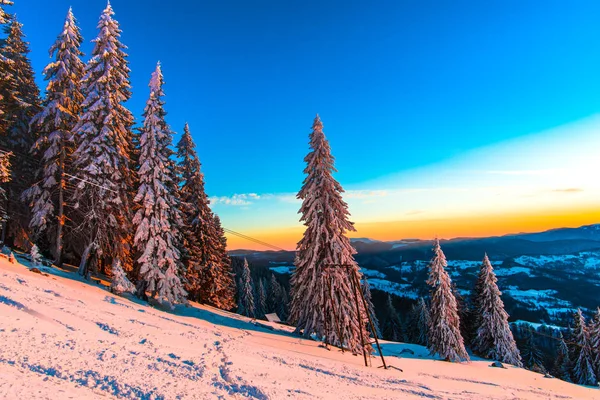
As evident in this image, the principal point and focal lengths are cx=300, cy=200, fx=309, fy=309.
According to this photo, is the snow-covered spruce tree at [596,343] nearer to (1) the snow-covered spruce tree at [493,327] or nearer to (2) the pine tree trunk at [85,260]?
(1) the snow-covered spruce tree at [493,327]

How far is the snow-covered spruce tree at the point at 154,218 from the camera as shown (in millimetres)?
21672

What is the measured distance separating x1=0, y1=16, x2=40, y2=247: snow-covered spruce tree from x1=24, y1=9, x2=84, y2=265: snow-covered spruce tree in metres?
4.35

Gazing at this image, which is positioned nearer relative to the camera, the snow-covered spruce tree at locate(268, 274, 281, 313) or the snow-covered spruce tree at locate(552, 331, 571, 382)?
the snow-covered spruce tree at locate(552, 331, 571, 382)

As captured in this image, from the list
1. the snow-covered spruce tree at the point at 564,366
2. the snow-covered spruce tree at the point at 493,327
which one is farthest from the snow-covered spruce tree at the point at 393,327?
the snow-covered spruce tree at the point at 493,327

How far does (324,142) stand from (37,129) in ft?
75.9

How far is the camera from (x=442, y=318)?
3044cm

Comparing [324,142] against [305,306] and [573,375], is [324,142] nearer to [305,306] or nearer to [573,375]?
[305,306]

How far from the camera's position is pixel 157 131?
2275 centimetres

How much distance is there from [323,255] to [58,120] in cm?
2096

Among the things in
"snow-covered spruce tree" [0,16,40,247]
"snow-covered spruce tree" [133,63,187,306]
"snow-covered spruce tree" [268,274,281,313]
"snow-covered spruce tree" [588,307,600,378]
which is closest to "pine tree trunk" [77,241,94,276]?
"snow-covered spruce tree" [133,63,187,306]

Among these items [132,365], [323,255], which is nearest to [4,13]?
[132,365]

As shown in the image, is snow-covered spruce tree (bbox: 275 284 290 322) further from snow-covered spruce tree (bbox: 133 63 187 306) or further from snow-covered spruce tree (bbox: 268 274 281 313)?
snow-covered spruce tree (bbox: 133 63 187 306)

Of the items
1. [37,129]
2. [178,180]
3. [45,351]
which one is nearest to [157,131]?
[178,180]

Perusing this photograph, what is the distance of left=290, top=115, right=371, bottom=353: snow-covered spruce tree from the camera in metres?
20.9
